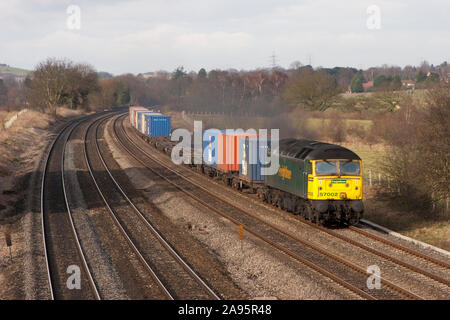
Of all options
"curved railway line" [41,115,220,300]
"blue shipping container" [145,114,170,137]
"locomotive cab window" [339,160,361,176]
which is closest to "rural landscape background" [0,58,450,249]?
"curved railway line" [41,115,220,300]

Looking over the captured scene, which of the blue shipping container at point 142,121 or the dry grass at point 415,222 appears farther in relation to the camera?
the blue shipping container at point 142,121

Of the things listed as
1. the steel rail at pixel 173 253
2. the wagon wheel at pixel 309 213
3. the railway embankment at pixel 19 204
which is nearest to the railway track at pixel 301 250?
the wagon wheel at pixel 309 213

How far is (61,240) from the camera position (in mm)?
18672

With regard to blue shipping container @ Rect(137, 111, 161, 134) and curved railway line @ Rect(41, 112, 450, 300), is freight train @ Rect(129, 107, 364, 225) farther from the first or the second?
blue shipping container @ Rect(137, 111, 161, 134)

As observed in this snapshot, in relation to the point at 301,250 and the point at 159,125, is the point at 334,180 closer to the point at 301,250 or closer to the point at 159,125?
the point at 301,250

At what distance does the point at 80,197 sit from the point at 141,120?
1183 inches

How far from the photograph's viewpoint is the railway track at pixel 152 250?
13414 millimetres

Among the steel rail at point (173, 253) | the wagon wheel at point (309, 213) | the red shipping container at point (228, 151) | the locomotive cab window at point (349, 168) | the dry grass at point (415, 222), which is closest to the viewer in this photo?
the steel rail at point (173, 253)

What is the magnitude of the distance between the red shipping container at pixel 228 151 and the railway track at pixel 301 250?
2023mm

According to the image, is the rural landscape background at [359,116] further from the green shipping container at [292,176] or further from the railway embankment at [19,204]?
the green shipping container at [292,176]

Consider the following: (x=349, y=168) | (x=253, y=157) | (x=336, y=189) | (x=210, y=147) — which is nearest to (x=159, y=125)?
(x=210, y=147)

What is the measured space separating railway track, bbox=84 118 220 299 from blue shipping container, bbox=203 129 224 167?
6.33 meters

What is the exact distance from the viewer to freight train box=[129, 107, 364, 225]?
19.1m
